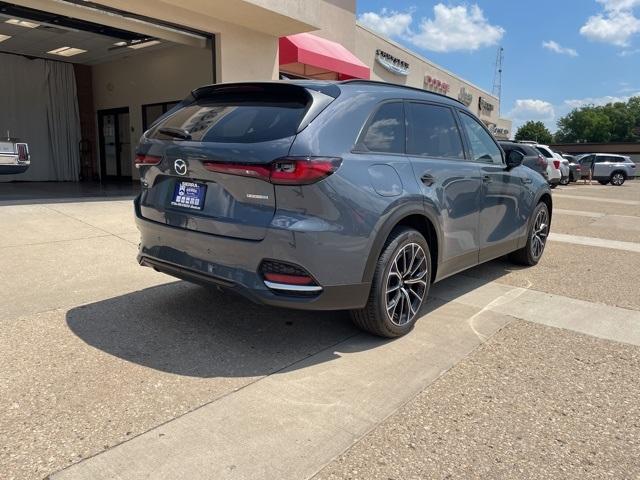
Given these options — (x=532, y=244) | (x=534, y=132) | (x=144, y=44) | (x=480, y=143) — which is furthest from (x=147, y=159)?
(x=534, y=132)

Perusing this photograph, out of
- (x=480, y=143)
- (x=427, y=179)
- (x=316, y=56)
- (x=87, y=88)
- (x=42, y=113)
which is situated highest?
(x=316, y=56)

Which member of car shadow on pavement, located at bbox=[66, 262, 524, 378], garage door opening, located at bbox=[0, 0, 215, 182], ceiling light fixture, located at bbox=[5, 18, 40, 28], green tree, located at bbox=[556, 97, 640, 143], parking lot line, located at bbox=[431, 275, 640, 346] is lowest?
parking lot line, located at bbox=[431, 275, 640, 346]

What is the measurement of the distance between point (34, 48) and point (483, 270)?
14066mm

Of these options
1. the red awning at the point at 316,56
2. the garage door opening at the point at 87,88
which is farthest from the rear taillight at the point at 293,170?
the red awning at the point at 316,56

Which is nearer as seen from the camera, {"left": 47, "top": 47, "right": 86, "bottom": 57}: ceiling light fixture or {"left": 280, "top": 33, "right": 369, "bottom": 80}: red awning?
{"left": 280, "top": 33, "right": 369, "bottom": 80}: red awning

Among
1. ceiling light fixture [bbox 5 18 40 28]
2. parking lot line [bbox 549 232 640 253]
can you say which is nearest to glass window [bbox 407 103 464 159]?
parking lot line [bbox 549 232 640 253]

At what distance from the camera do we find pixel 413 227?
13.1 ft

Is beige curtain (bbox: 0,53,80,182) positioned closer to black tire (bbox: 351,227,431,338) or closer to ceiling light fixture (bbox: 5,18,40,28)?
ceiling light fixture (bbox: 5,18,40,28)

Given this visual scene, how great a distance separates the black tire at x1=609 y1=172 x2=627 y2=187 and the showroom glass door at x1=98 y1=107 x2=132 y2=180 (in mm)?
26159

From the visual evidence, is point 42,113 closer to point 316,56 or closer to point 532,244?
point 316,56

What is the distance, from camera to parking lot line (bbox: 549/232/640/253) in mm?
7864

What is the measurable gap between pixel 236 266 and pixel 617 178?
31629 millimetres

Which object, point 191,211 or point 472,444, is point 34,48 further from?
point 472,444

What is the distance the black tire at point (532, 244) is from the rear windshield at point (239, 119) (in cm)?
377
